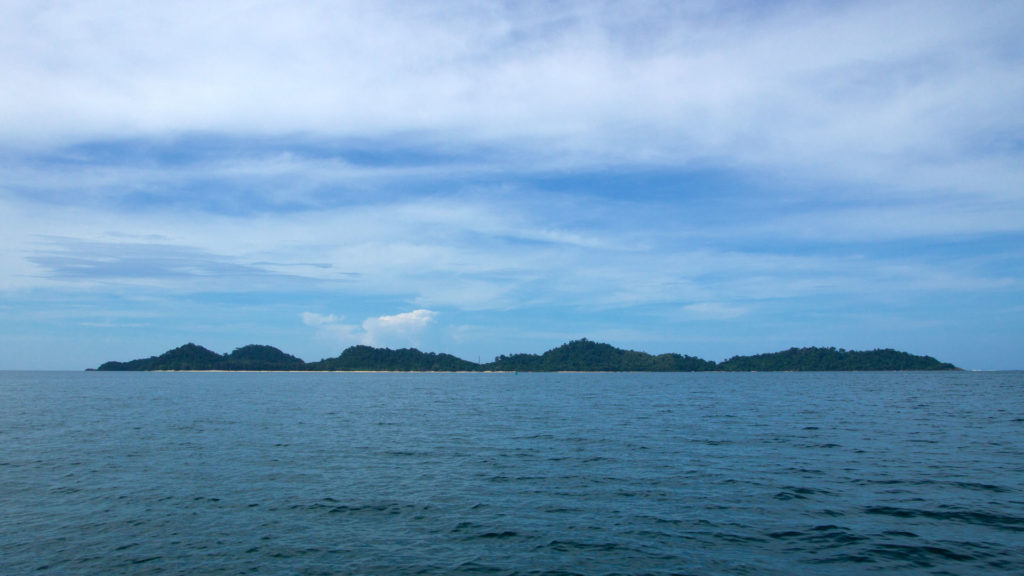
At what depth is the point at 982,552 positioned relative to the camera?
1870cm

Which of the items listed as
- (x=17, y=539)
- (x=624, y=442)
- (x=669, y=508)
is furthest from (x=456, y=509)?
(x=624, y=442)

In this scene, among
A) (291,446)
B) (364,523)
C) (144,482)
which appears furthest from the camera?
(291,446)

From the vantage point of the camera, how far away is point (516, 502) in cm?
2555

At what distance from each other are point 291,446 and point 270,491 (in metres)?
14.6

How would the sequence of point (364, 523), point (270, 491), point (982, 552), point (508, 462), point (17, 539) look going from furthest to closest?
point (508, 462) < point (270, 491) < point (364, 523) < point (17, 539) < point (982, 552)

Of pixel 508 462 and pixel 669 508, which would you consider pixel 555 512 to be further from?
pixel 508 462

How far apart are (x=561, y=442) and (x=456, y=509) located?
20017mm

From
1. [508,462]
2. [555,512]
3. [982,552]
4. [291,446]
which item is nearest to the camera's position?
[982,552]

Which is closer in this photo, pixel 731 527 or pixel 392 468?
pixel 731 527

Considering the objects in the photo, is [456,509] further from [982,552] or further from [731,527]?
[982,552]

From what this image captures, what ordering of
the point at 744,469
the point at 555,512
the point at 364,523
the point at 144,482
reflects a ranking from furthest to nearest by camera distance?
the point at 744,469 < the point at 144,482 < the point at 555,512 < the point at 364,523

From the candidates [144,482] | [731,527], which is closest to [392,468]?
[144,482]

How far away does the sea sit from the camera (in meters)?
18.6

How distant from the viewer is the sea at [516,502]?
Answer: 731 inches
